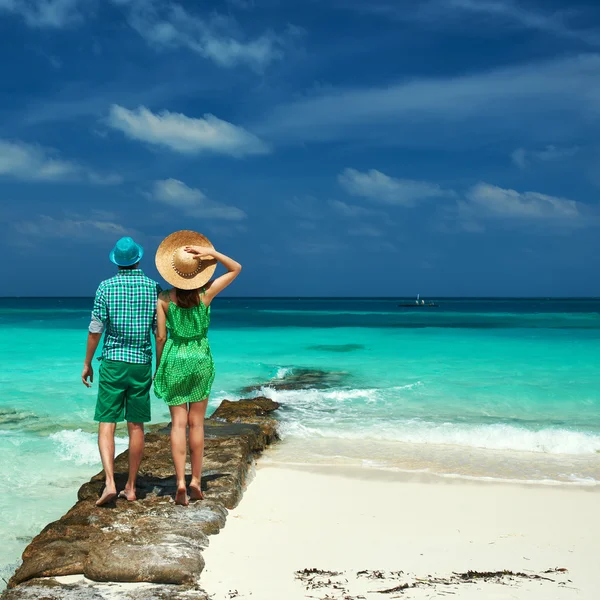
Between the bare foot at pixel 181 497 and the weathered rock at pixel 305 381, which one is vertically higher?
the bare foot at pixel 181 497

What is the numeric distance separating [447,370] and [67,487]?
1229 centimetres

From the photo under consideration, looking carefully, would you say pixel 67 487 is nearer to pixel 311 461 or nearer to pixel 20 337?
pixel 311 461

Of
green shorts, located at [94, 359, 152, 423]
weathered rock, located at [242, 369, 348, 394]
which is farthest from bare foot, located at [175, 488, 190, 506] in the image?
weathered rock, located at [242, 369, 348, 394]

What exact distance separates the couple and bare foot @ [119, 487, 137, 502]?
1 centimetres

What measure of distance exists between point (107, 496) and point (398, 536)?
210cm

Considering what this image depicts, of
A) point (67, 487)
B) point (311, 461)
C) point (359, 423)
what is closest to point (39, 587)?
point (67, 487)

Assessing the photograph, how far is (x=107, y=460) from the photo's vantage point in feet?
A: 14.6

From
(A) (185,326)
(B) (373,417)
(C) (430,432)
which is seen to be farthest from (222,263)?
(B) (373,417)

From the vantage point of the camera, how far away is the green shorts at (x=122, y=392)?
441 centimetres

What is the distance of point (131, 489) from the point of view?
4.59m

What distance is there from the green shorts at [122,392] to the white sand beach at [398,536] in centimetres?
109

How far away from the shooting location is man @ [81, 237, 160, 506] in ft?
14.4

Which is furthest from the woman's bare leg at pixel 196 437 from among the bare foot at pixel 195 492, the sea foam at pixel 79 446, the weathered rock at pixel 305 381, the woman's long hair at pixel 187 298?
the weathered rock at pixel 305 381

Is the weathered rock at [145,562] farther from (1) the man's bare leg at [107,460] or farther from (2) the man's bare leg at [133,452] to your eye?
(2) the man's bare leg at [133,452]
